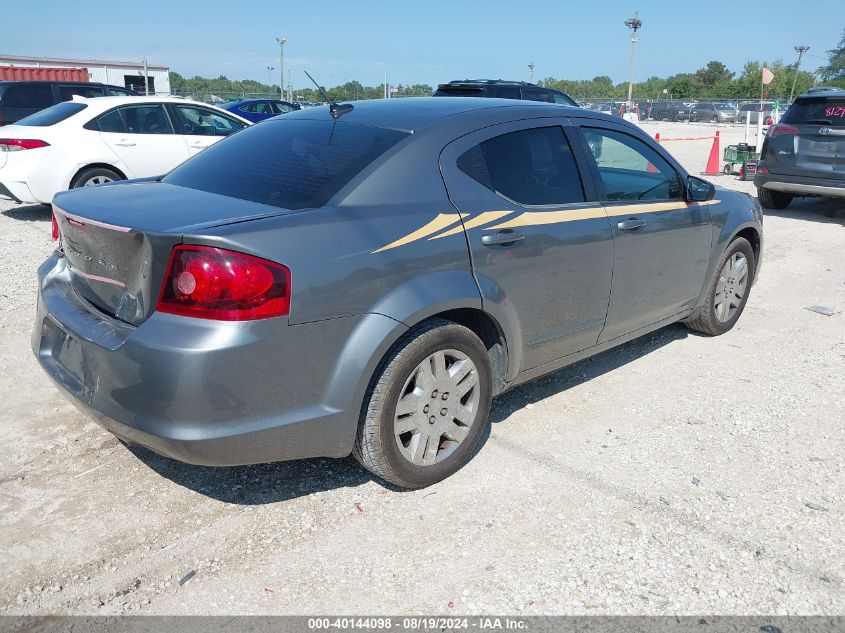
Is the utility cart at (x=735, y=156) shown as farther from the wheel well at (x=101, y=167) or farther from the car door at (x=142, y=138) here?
the wheel well at (x=101, y=167)

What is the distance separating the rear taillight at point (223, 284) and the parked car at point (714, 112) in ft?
153

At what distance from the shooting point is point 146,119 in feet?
32.2

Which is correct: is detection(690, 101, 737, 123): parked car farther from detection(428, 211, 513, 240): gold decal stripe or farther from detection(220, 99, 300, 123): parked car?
detection(428, 211, 513, 240): gold decal stripe

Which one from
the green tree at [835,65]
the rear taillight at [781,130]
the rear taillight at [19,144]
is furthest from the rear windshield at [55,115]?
the green tree at [835,65]

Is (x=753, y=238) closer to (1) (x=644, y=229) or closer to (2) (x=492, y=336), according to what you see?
(1) (x=644, y=229)

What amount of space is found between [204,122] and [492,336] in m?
8.05

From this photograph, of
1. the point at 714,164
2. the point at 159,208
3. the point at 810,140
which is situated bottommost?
the point at 714,164

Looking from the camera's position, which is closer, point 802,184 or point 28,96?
point 802,184

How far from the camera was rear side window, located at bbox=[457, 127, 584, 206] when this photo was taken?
360 centimetres

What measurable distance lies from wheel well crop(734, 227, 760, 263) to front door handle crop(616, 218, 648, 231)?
1.57 meters

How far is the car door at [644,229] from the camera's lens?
4250mm

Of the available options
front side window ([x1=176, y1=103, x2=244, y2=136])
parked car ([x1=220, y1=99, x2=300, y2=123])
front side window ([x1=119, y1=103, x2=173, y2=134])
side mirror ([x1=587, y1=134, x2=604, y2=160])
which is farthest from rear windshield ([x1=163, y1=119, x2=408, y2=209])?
parked car ([x1=220, y1=99, x2=300, y2=123])

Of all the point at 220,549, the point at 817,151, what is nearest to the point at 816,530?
the point at 220,549

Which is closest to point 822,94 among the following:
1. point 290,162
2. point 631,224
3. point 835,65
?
point 631,224
